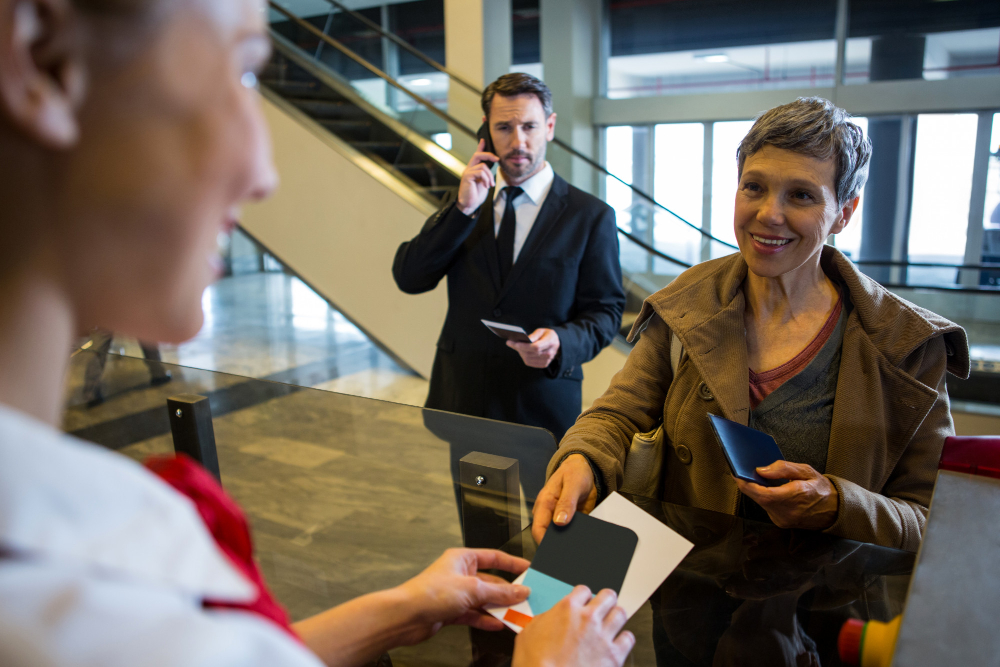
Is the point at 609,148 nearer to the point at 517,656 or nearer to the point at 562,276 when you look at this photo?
the point at 562,276

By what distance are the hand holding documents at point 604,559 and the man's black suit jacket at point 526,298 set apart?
1.37 meters

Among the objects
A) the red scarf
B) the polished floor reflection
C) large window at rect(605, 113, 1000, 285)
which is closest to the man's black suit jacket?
the red scarf

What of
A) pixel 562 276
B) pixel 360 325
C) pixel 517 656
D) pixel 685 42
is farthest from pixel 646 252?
pixel 685 42

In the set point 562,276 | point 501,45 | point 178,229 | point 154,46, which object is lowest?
point 562,276

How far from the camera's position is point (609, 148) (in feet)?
32.1

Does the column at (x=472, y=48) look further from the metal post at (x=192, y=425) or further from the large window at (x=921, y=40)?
the large window at (x=921, y=40)

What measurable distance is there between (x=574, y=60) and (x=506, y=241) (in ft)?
24.4

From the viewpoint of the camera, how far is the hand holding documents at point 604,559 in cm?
104

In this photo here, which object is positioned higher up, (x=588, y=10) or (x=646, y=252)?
(x=588, y=10)

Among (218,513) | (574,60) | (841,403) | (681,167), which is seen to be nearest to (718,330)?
(841,403)

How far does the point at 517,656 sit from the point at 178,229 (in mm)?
694

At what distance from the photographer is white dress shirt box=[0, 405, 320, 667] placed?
1.10 ft

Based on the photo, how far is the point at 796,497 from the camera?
1347 mm

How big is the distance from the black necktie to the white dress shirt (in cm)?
229
